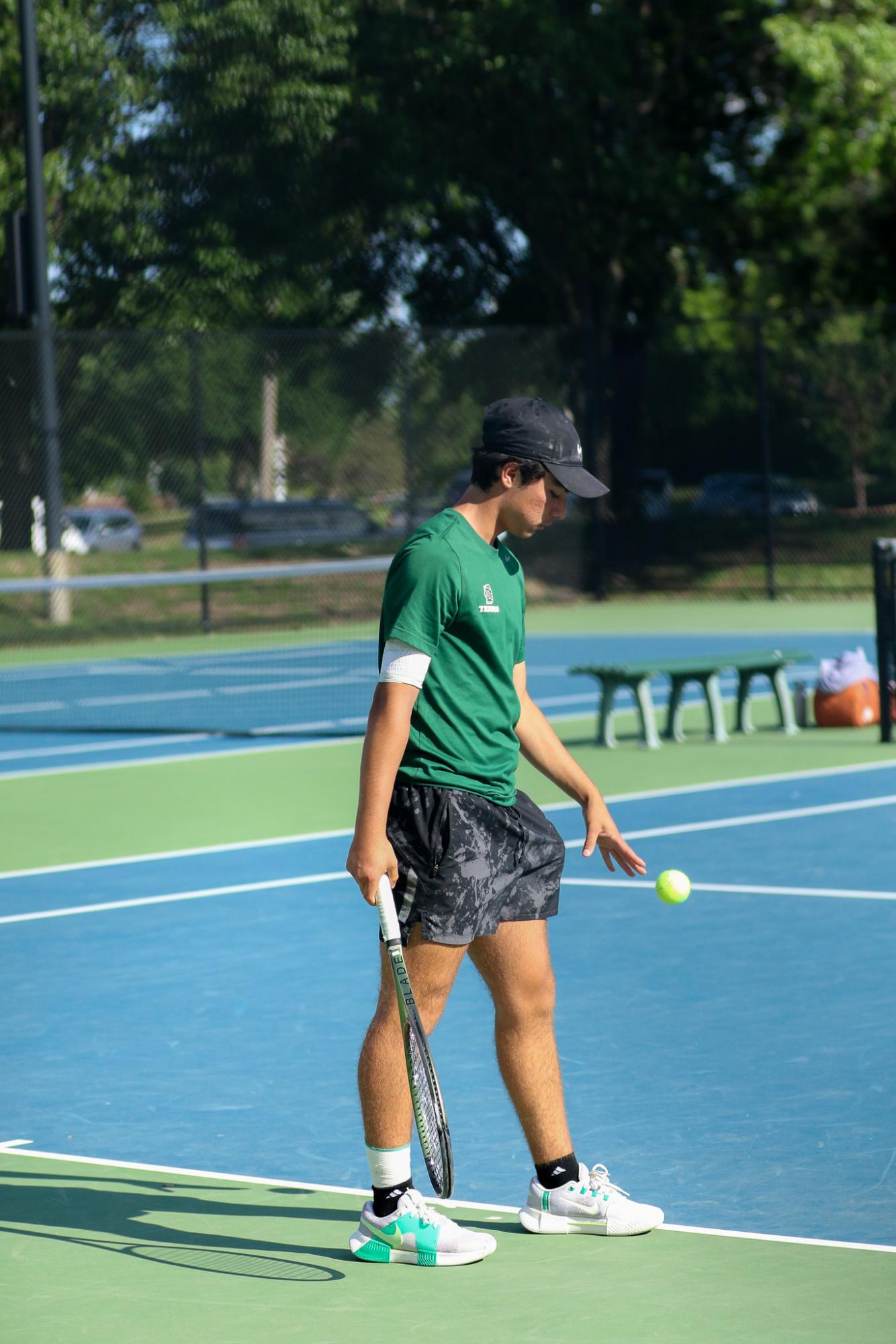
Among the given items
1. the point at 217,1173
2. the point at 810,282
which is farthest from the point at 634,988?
the point at 810,282

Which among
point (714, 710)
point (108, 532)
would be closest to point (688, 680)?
point (714, 710)

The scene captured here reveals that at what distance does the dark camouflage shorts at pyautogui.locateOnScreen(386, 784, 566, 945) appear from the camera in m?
4.25

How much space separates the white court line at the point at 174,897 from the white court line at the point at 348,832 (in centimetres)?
86

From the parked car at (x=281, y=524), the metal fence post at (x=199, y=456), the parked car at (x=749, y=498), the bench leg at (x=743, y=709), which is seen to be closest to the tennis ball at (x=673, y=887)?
the bench leg at (x=743, y=709)

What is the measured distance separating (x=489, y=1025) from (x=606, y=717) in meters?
7.09

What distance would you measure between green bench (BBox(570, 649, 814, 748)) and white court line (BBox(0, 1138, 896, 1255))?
26.0ft

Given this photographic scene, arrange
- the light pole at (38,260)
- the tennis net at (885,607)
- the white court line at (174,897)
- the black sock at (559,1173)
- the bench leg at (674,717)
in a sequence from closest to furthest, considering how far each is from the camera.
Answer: the black sock at (559,1173)
the white court line at (174,897)
the tennis net at (885,607)
the bench leg at (674,717)
the light pole at (38,260)

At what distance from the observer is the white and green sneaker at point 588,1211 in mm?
4367

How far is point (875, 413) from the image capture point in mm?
27938

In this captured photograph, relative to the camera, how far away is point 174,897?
8688 millimetres

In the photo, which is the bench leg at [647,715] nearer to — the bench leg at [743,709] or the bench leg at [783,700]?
the bench leg at [743,709]

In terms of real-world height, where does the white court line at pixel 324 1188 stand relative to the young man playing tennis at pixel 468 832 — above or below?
below

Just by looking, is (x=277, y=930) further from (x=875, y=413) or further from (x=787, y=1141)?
(x=875, y=413)

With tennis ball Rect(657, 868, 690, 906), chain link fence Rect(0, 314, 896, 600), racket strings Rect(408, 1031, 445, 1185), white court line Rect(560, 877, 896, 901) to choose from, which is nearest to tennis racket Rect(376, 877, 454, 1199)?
racket strings Rect(408, 1031, 445, 1185)
